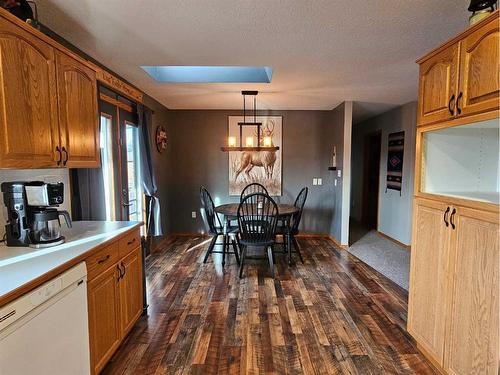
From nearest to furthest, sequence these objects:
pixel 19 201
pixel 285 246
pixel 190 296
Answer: pixel 19 201
pixel 190 296
pixel 285 246

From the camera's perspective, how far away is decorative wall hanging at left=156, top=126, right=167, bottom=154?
435cm

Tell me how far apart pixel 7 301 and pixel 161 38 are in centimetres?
196

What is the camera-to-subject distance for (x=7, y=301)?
1.04 meters

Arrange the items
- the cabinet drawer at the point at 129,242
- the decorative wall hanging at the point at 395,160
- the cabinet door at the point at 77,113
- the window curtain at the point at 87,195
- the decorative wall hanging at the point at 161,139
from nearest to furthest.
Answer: the cabinet door at the point at 77,113 < the cabinet drawer at the point at 129,242 < the window curtain at the point at 87,195 < the decorative wall hanging at the point at 161,139 < the decorative wall hanging at the point at 395,160

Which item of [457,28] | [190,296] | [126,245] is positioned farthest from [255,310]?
[457,28]

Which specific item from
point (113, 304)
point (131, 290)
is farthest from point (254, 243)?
point (113, 304)

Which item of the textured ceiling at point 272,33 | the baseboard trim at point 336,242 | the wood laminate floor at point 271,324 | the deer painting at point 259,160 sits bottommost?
the wood laminate floor at point 271,324

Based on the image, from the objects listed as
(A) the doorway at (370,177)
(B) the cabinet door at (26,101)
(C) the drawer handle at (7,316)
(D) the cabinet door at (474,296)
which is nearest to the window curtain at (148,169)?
Answer: (B) the cabinet door at (26,101)

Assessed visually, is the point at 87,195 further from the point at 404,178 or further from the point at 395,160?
the point at 395,160

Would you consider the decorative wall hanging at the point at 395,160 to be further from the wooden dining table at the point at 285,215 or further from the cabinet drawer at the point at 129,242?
the cabinet drawer at the point at 129,242

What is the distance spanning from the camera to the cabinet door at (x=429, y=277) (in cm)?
172

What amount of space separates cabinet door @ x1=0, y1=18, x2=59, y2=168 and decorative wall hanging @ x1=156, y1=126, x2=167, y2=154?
263cm

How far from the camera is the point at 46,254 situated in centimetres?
148

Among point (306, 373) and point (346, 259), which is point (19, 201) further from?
point (346, 259)
